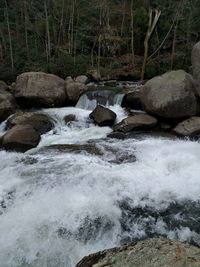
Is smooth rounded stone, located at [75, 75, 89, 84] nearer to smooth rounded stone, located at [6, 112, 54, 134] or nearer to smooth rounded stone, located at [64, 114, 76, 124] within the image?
smooth rounded stone, located at [64, 114, 76, 124]

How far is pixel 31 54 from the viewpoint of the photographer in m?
18.0

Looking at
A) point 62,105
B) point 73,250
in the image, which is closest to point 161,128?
point 62,105

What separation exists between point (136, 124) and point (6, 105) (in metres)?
3.99

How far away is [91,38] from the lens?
66.4 feet

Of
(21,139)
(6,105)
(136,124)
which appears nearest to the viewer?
(21,139)

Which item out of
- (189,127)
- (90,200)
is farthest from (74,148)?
(189,127)

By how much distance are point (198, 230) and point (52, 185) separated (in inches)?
94.7

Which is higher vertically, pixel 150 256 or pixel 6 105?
pixel 150 256

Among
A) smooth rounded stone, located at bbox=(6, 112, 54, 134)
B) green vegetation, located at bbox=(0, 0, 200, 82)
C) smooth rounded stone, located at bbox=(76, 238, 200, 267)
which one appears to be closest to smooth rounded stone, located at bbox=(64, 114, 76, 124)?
smooth rounded stone, located at bbox=(6, 112, 54, 134)

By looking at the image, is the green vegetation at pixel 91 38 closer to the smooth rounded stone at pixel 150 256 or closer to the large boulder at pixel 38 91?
the large boulder at pixel 38 91

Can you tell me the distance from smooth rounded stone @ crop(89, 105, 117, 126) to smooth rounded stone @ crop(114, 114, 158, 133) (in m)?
0.44

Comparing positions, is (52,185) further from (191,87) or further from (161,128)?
(191,87)

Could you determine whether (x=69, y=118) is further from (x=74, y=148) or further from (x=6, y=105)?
(x=74, y=148)

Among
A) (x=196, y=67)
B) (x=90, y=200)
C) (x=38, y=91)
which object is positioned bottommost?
(x=38, y=91)
